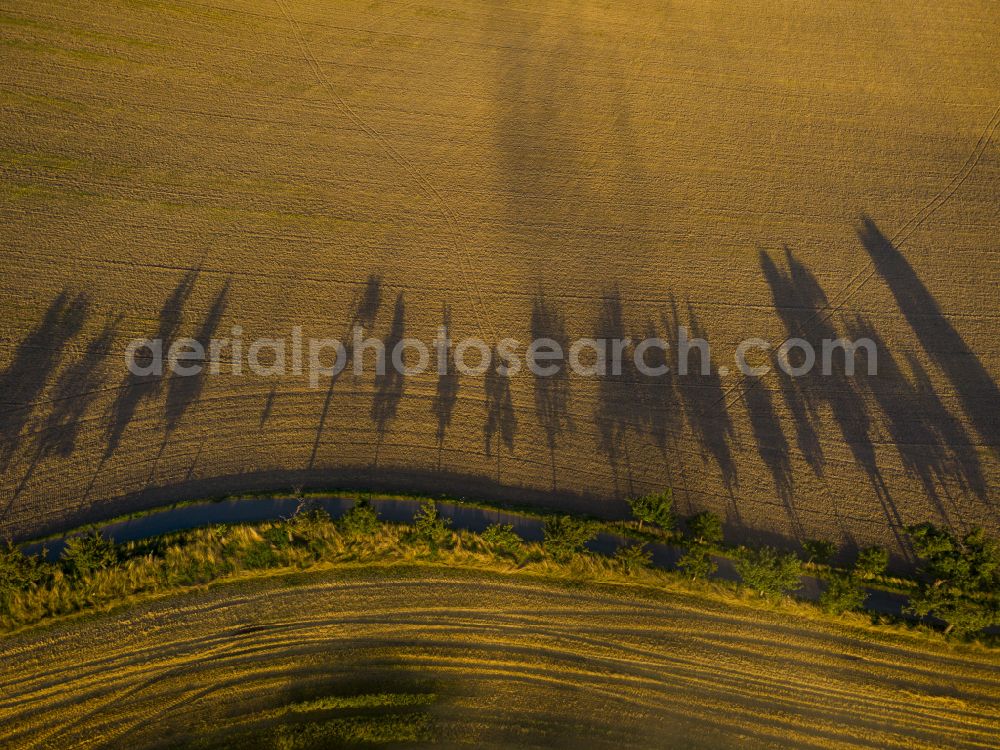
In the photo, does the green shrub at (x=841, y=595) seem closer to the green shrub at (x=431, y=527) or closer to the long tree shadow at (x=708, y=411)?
the long tree shadow at (x=708, y=411)

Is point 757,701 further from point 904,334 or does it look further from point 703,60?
point 703,60

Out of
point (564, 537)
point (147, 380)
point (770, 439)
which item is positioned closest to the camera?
point (564, 537)

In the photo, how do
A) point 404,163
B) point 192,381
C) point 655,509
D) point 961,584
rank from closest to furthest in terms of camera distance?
point 961,584
point 655,509
point 192,381
point 404,163

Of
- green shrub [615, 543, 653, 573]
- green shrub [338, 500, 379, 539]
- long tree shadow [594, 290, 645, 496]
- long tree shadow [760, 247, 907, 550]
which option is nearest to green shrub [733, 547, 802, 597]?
green shrub [615, 543, 653, 573]

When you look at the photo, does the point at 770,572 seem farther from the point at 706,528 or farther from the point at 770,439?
the point at 770,439

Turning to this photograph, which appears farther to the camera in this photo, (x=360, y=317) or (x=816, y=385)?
(x=360, y=317)

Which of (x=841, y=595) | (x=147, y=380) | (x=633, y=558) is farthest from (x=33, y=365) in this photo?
(x=841, y=595)
